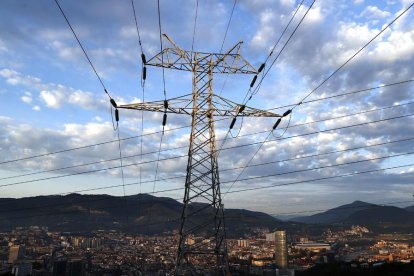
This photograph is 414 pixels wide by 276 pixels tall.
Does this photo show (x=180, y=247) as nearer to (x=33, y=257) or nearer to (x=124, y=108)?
(x=124, y=108)

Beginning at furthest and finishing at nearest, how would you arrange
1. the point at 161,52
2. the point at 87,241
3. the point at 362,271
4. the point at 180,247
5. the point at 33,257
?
1. the point at 87,241
2. the point at 33,257
3. the point at 362,271
4. the point at 161,52
5. the point at 180,247

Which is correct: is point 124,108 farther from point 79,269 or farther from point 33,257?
point 33,257

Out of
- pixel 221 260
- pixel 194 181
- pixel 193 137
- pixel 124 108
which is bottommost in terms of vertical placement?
pixel 221 260

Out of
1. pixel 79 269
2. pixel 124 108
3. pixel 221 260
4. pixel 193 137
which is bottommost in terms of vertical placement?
pixel 79 269

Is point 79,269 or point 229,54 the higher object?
point 229,54

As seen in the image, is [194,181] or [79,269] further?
[79,269]

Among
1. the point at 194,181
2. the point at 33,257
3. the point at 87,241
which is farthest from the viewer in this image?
the point at 87,241

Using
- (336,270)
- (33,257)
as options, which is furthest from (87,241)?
(336,270)

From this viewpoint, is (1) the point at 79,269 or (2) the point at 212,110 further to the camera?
(1) the point at 79,269

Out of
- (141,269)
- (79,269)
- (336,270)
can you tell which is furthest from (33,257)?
(336,270)
